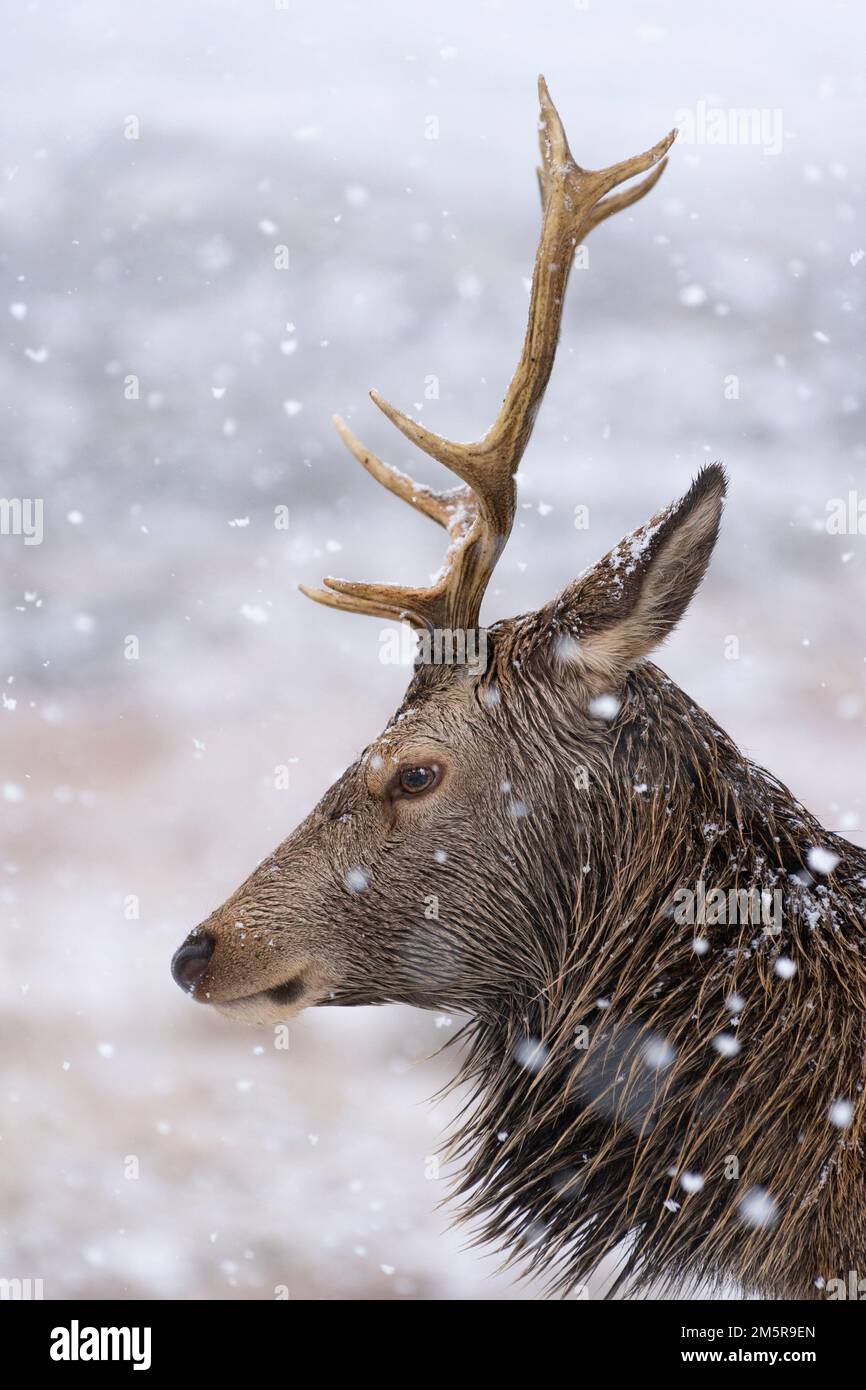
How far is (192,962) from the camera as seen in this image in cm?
171

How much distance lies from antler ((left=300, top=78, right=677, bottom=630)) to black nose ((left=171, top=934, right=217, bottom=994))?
24.9 inches

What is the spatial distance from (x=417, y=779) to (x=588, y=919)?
1.14 feet

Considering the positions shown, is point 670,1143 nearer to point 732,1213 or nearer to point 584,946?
point 732,1213

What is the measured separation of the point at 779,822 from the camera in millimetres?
1752

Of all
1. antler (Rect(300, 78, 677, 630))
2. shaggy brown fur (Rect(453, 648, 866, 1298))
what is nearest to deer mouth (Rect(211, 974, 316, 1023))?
shaggy brown fur (Rect(453, 648, 866, 1298))

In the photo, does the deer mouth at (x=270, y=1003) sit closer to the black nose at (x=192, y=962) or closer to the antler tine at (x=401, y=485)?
the black nose at (x=192, y=962)

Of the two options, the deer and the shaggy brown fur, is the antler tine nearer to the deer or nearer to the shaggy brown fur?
the deer

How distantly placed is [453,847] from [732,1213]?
67 centimetres

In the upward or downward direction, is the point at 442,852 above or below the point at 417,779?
below

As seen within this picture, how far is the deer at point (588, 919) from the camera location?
1600 mm

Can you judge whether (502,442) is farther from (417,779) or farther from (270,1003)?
(270,1003)

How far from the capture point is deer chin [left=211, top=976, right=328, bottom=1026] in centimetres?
173

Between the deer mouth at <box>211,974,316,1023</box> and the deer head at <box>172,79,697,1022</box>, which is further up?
the deer head at <box>172,79,697,1022</box>

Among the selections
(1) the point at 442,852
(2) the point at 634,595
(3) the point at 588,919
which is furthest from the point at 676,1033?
(2) the point at 634,595
